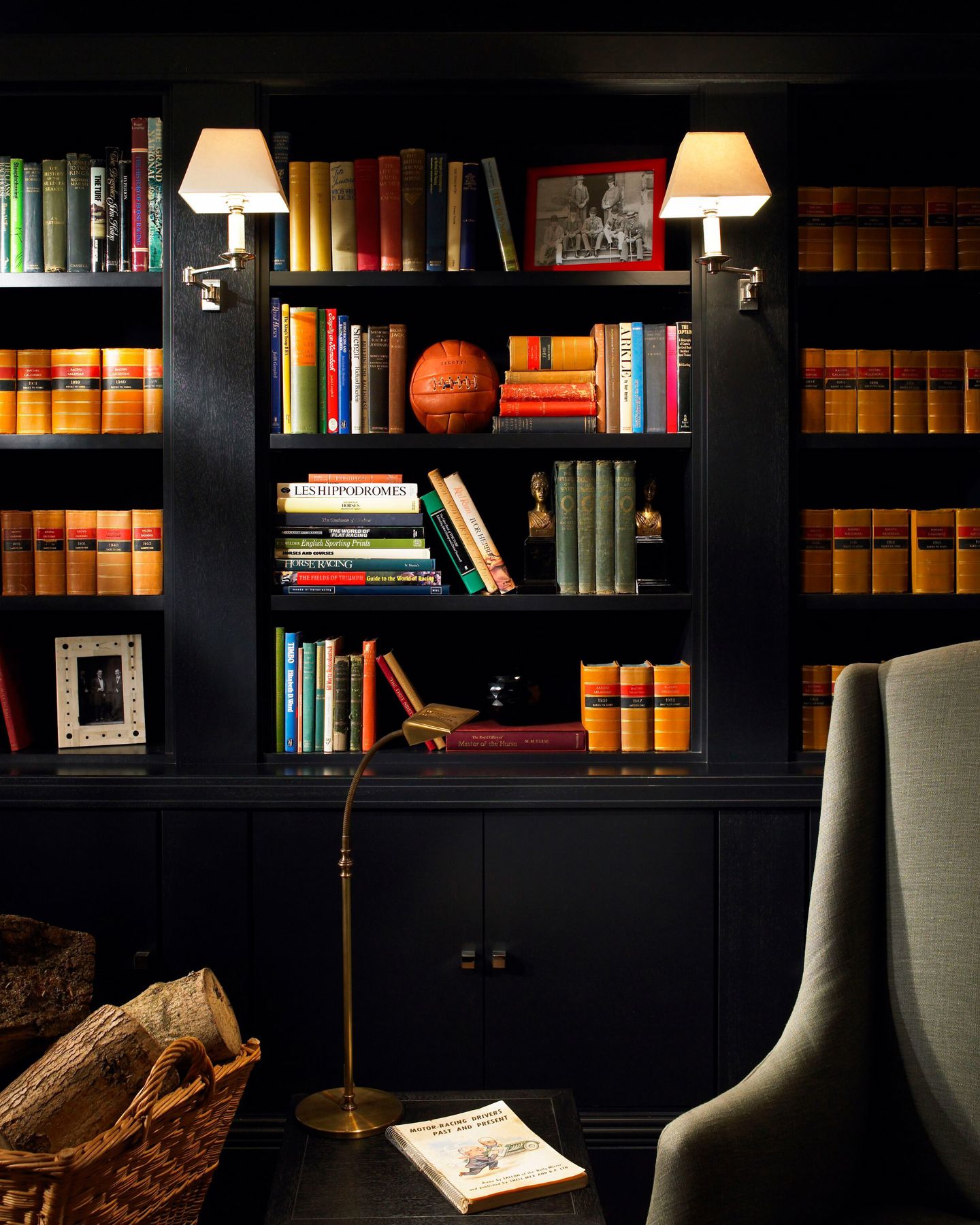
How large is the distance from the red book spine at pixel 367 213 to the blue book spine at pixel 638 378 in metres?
0.56

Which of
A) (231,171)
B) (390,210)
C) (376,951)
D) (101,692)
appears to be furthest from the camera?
(101,692)

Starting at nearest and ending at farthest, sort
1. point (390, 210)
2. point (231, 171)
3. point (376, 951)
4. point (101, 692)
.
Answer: point (231, 171)
point (376, 951)
point (390, 210)
point (101, 692)

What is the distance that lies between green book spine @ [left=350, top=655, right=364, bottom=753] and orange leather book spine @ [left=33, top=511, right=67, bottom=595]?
651mm

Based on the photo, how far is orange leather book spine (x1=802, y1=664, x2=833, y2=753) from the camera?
2.19 metres

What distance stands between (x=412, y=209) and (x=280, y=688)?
3.40 ft

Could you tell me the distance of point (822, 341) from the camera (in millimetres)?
2477

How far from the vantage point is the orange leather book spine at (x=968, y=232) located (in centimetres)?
216

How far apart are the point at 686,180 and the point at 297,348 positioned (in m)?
0.84

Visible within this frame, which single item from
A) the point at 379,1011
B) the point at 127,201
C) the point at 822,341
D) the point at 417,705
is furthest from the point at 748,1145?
the point at 127,201

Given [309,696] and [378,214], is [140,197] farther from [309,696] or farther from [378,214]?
[309,696]

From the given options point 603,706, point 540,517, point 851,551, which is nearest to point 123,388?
point 540,517

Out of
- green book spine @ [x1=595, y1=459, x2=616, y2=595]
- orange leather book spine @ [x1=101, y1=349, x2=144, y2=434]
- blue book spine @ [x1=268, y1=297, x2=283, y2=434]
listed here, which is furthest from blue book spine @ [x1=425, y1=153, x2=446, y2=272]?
orange leather book spine @ [x1=101, y1=349, x2=144, y2=434]

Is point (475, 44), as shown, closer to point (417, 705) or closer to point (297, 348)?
point (297, 348)

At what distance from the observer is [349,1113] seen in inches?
53.4
